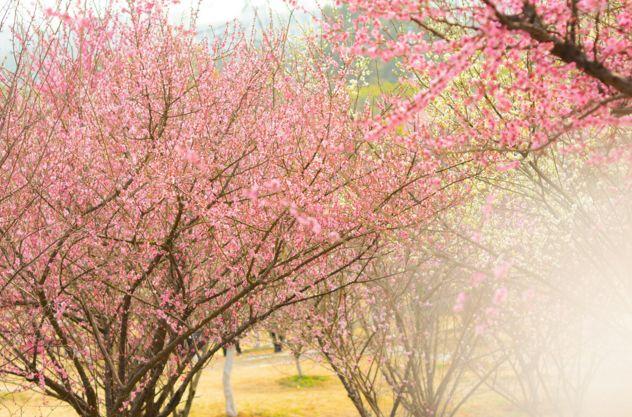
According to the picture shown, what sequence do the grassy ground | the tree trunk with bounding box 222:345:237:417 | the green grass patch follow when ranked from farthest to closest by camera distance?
1. the green grass patch
2. the grassy ground
3. the tree trunk with bounding box 222:345:237:417

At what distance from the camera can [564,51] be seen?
134 inches

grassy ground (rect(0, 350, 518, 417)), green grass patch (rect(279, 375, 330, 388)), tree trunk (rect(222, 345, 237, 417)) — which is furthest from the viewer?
green grass patch (rect(279, 375, 330, 388))

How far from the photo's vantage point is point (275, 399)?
24391mm

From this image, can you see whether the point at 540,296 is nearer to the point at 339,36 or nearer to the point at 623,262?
the point at 623,262

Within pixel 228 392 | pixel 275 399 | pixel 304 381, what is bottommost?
pixel 275 399

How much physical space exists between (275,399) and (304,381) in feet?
11.1

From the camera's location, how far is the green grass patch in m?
27.2

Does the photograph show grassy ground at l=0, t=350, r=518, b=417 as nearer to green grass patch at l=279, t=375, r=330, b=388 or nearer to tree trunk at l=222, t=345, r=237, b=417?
green grass patch at l=279, t=375, r=330, b=388

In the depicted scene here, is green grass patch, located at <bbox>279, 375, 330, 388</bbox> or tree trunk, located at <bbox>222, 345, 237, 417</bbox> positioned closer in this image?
tree trunk, located at <bbox>222, 345, 237, 417</bbox>

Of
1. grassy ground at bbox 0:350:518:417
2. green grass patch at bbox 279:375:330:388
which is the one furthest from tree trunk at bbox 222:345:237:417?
green grass patch at bbox 279:375:330:388

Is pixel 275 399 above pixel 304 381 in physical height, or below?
below

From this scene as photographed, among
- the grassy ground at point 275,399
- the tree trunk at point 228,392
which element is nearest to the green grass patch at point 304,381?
the grassy ground at point 275,399

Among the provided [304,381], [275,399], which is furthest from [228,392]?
[304,381]

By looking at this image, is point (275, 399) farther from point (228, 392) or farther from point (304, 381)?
point (228, 392)
